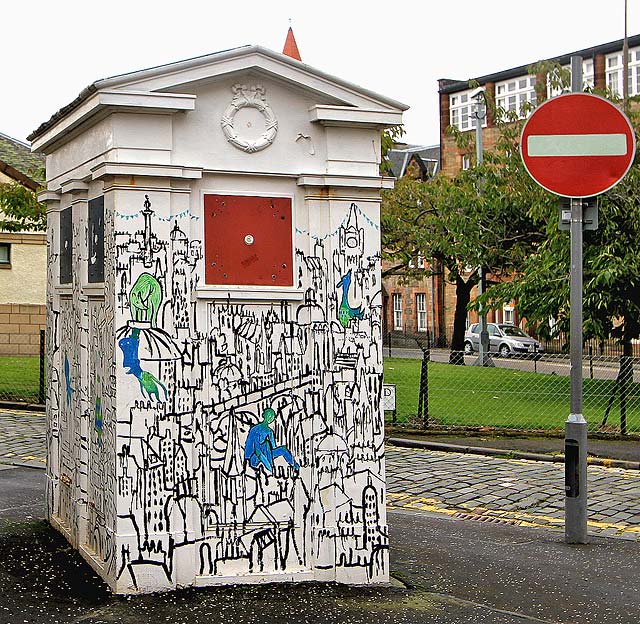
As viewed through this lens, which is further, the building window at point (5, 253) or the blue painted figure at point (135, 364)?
the building window at point (5, 253)

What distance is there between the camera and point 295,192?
21.4 feet

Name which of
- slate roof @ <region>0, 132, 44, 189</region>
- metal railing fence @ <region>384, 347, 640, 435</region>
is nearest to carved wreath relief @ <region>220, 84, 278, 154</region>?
metal railing fence @ <region>384, 347, 640, 435</region>

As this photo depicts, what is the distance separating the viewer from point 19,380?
918 inches

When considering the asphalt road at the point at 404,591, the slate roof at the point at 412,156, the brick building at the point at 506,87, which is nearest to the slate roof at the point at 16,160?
the asphalt road at the point at 404,591

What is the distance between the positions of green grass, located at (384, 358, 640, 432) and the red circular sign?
8.21 m

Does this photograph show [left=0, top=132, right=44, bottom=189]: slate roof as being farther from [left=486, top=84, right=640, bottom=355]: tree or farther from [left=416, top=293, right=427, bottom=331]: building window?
[left=416, top=293, right=427, bottom=331]: building window

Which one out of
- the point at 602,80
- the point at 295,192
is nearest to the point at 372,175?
the point at 295,192

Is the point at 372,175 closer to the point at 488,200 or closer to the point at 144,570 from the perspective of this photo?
the point at 144,570

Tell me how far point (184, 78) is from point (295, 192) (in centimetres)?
95

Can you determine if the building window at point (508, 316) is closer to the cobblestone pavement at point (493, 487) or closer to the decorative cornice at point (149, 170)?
the cobblestone pavement at point (493, 487)

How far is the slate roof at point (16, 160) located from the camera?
108ft

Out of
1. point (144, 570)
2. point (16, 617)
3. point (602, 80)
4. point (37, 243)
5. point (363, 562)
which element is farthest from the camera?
point (602, 80)

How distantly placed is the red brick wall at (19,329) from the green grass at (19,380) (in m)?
4.52

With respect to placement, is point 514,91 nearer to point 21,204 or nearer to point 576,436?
point 21,204
